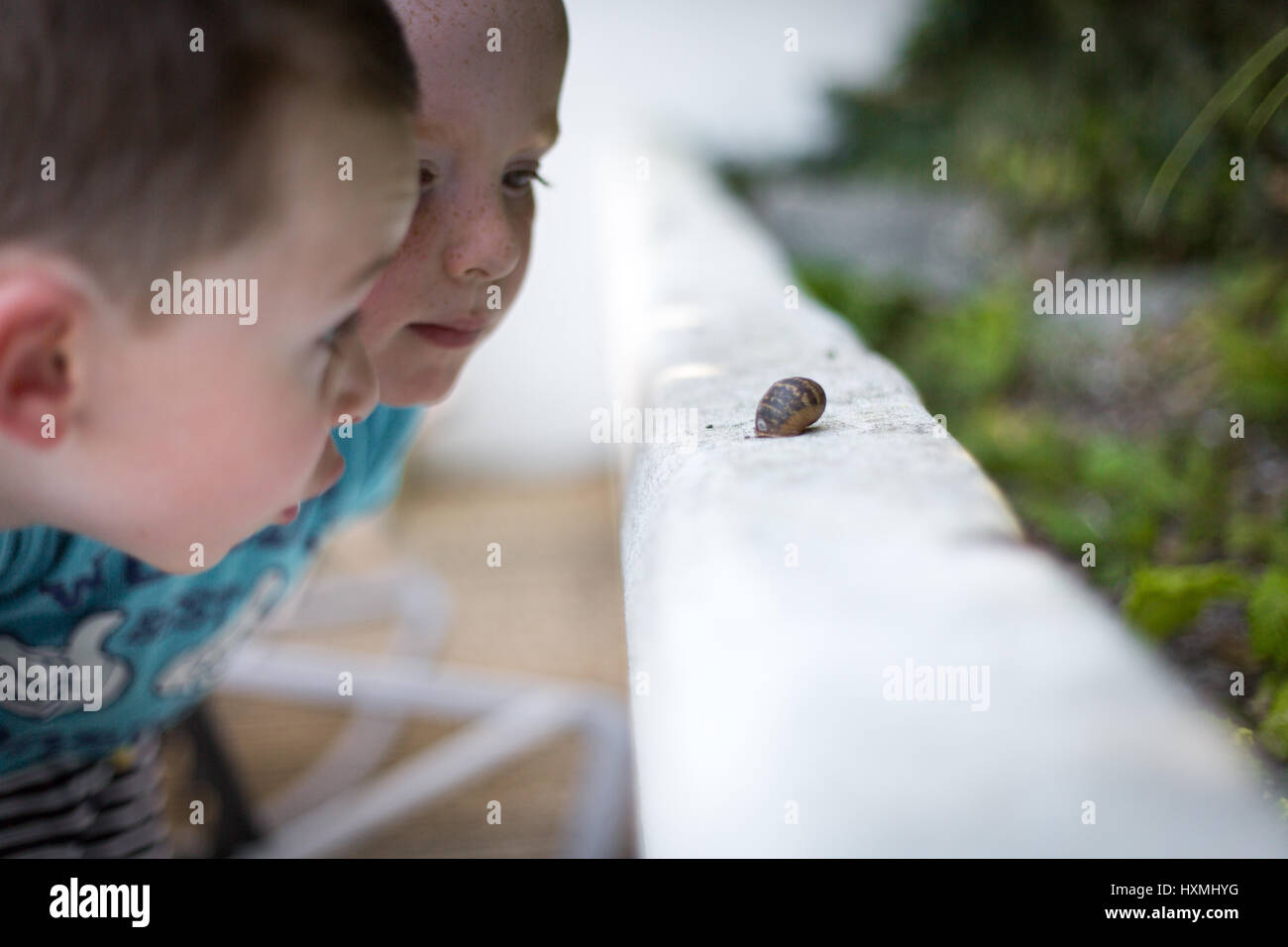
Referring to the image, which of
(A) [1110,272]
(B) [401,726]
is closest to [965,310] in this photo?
(A) [1110,272]

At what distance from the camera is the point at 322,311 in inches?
19.2

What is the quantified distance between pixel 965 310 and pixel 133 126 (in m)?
1.92

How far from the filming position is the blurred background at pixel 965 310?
1181 mm

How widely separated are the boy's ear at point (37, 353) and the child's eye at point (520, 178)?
10.4 inches

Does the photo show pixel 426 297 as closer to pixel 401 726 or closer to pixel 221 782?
pixel 221 782

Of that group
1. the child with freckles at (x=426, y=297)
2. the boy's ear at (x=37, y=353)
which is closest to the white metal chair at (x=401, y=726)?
the child with freckles at (x=426, y=297)

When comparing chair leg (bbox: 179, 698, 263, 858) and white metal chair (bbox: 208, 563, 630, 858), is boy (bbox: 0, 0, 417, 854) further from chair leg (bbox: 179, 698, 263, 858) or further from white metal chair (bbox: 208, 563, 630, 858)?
white metal chair (bbox: 208, 563, 630, 858)

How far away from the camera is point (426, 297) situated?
2.03ft

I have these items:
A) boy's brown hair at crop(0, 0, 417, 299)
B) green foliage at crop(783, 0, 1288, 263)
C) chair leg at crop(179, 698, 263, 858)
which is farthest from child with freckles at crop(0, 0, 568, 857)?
green foliage at crop(783, 0, 1288, 263)

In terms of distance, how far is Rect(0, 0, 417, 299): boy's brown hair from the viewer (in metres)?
0.43

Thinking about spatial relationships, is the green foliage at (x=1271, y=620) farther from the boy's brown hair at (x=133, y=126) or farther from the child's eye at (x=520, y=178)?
the boy's brown hair at (x=133, y=126)

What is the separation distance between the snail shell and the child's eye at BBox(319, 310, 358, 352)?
0.22 m
